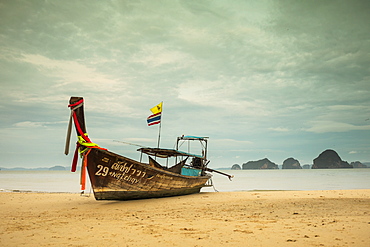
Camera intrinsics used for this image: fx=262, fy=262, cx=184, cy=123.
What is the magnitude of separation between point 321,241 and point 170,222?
12.2 ft

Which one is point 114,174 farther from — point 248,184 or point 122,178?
point 248,184

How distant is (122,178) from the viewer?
11.2m

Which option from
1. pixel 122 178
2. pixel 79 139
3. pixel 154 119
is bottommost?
pixel 122 178

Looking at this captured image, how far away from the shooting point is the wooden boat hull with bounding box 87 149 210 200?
10.6m

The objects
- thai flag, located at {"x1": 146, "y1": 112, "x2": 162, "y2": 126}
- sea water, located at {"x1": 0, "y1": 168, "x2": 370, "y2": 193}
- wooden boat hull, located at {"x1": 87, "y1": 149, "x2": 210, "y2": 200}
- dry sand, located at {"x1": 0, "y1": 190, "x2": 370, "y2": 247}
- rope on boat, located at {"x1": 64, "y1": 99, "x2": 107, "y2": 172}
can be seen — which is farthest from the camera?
sea water, located at {"x1": 0, "y1": 168, "x2": 370, "y2": 193}

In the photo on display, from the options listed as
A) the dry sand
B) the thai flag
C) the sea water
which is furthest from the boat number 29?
the sea water

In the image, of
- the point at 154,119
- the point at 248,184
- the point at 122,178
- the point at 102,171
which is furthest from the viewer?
the point at 248,184

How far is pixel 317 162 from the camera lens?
192m

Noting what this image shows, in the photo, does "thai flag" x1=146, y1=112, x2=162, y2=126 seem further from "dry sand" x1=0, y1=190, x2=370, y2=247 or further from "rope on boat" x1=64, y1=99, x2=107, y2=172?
"dry sand" x1=0, y1=190, x2=370, y2=247

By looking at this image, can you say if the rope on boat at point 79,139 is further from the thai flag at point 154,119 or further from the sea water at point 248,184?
the sea water at point 248,184

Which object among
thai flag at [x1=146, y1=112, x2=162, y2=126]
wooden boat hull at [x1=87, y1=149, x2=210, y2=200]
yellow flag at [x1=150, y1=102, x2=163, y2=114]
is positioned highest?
yellow flag at [x1=150, y1=102, x2=163, y2=114]

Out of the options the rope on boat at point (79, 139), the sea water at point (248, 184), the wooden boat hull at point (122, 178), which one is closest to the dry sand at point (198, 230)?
the wooden boat hull at point (122, 178)

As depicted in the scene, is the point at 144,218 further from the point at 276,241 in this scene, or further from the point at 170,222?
the point at 276,241

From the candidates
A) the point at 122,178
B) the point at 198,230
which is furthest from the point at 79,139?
the point at 198,230
